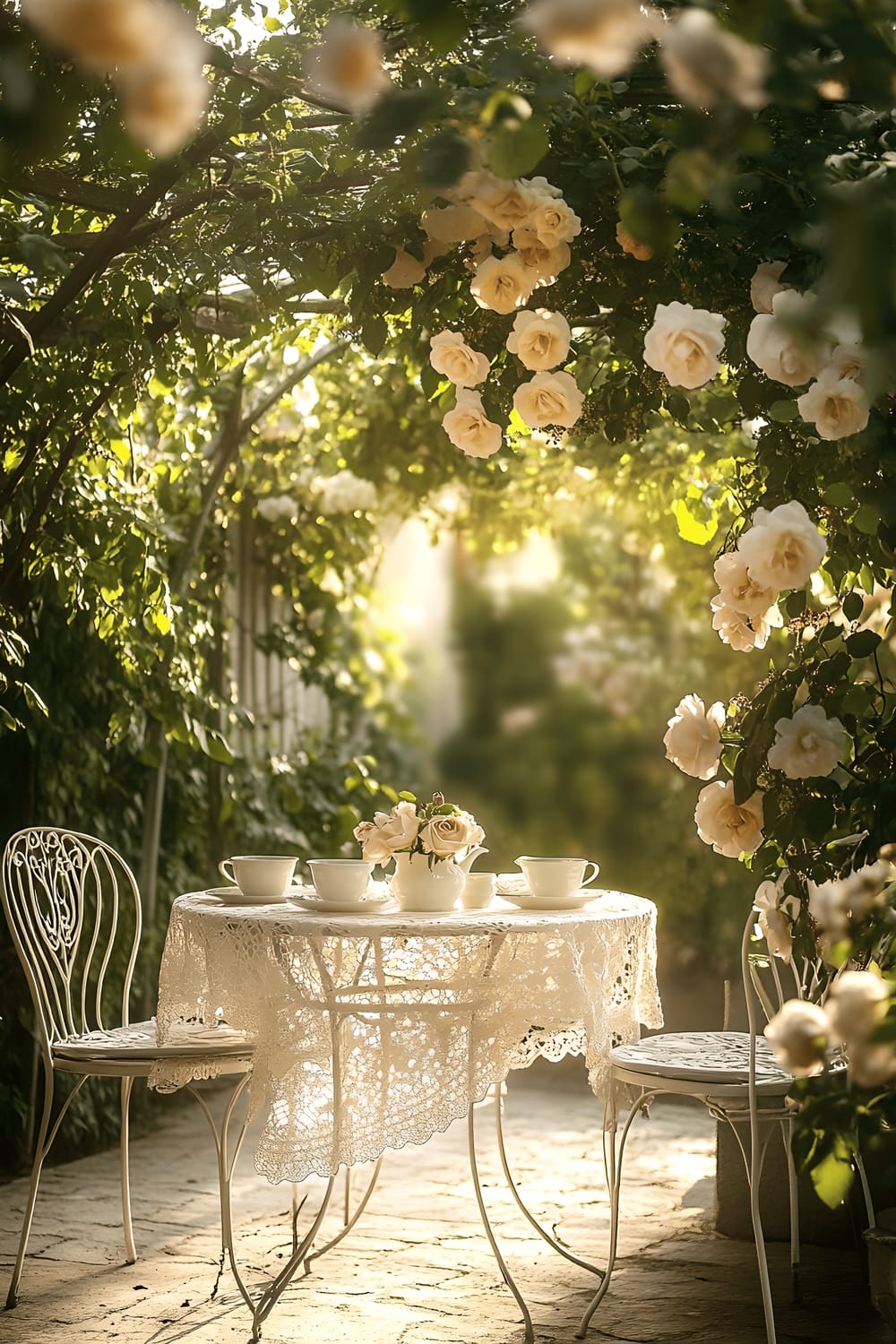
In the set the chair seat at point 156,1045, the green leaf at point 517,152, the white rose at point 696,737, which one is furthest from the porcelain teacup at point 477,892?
the green leaf at point 517,152

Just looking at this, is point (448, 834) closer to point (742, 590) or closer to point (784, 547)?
point (742, 590)

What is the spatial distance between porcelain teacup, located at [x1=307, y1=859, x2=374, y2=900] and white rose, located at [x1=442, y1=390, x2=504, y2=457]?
81 centimetres

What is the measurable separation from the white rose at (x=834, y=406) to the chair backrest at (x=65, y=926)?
6.33 ft

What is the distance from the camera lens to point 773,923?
222 cm

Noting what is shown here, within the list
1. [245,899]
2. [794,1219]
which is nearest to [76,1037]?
[245,899]

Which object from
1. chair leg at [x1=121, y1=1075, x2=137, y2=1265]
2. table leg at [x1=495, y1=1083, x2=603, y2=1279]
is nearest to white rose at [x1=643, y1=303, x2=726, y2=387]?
table leg at [x1=495, y1=1083, x2=603, y2=1279]

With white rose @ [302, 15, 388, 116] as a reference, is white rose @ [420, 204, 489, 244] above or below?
above

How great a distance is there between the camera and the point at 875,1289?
8.10 ft

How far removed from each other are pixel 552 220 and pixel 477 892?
130 cm

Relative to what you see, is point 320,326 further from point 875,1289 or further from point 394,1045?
point 875,1289

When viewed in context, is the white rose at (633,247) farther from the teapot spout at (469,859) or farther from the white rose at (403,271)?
the teapot spout at (469,859)

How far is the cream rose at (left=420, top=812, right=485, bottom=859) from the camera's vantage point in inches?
106

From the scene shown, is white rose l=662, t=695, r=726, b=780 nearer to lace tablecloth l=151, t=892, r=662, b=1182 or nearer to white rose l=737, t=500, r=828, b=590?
white rose l=737, t=500, r=828, b=590

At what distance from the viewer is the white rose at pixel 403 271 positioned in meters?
2.41
